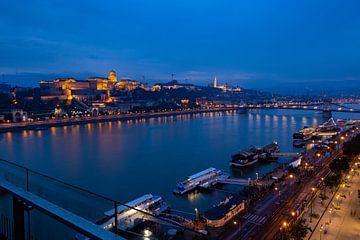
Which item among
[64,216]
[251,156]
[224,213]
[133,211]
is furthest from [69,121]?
[64,216]

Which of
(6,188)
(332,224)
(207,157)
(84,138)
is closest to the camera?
(6,188)

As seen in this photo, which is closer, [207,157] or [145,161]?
[145,161]

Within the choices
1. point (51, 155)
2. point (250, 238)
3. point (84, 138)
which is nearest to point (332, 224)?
point (250, 238)

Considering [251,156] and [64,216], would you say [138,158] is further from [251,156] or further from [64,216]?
[64,216]

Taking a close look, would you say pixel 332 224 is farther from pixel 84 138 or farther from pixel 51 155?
pixel 84 138

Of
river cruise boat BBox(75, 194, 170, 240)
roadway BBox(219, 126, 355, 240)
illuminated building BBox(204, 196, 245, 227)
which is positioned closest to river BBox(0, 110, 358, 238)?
river cruise boat BBox(75, 194, 170, 240)

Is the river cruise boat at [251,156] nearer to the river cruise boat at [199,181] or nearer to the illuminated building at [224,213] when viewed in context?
the river cruise boat at [199,181]

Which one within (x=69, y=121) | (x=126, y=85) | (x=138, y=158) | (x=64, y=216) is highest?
(x=126, y=85)
